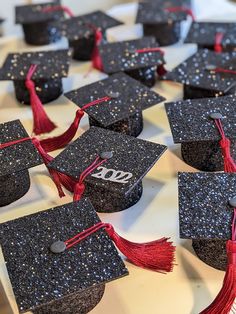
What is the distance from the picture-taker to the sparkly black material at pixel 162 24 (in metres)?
1.87

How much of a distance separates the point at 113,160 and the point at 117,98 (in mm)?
281

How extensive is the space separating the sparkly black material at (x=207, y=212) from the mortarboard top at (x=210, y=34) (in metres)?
0.78

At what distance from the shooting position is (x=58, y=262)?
924 mm

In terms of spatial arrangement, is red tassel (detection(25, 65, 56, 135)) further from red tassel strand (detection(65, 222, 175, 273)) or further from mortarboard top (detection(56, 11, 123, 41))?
red tassel strand (detection(65, 222, 175, 273))

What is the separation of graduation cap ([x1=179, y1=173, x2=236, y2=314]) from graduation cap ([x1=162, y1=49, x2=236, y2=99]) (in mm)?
448

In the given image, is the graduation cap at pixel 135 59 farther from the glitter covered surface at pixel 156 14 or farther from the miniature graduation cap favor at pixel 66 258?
the miniature graduation cap favor at pixel 66 258

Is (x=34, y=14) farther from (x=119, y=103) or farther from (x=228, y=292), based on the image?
(x=228, y=292)

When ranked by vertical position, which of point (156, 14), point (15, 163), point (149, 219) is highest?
point (156, 14)

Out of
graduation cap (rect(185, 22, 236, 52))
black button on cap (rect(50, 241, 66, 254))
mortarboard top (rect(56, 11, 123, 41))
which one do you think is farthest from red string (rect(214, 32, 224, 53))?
black button on cap (rect(50, 241, 66, 254))

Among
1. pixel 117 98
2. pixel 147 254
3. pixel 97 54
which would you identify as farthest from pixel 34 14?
pixel 147 254

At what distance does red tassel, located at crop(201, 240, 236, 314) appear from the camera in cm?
92

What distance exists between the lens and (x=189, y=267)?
3.38ft

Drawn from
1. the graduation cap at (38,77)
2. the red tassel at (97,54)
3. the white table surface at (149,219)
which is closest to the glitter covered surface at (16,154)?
the white table surface at (149,219)

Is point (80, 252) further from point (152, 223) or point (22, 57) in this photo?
point (22, 57)
